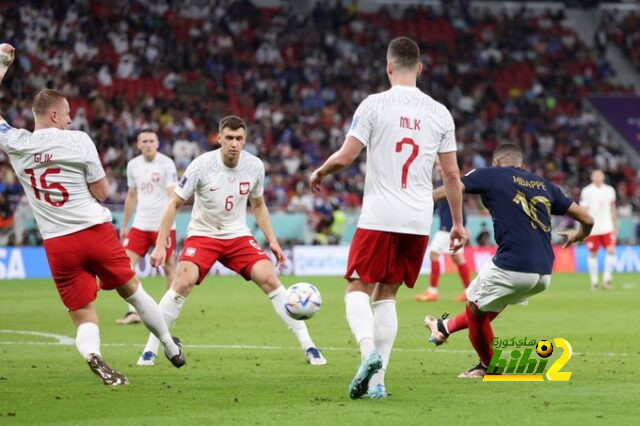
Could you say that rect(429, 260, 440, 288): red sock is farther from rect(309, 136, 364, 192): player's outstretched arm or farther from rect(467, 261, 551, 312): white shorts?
rect(309, 136, 364, 192): player's outstretched arm

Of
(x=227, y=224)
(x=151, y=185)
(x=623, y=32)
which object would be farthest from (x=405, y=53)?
(x=623, y=32)

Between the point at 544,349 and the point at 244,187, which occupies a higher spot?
the point at 244,187

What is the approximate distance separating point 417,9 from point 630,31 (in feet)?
31.8

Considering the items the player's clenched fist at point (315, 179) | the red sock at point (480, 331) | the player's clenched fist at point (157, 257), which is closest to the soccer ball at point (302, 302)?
the player's clenched fist at point (157, 257)

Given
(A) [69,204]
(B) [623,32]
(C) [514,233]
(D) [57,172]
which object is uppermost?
(B) [623,32]

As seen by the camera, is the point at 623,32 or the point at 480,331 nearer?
the point at 480,331

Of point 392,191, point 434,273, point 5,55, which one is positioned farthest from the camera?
point 434,273

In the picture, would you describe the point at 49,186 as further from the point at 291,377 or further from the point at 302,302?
the point at 291,377

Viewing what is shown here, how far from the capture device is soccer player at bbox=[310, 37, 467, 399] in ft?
29.0

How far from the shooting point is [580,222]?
1022 centimetres

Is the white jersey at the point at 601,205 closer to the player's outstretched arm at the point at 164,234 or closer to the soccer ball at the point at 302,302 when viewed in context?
the player's outstretched arm at the point at 164,234

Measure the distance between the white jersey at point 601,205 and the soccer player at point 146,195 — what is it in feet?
38.0

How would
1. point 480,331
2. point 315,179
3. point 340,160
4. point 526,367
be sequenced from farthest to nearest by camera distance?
point 526,367
point 480,331
point 315,179
point 340,160

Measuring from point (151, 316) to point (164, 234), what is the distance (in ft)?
3.85
